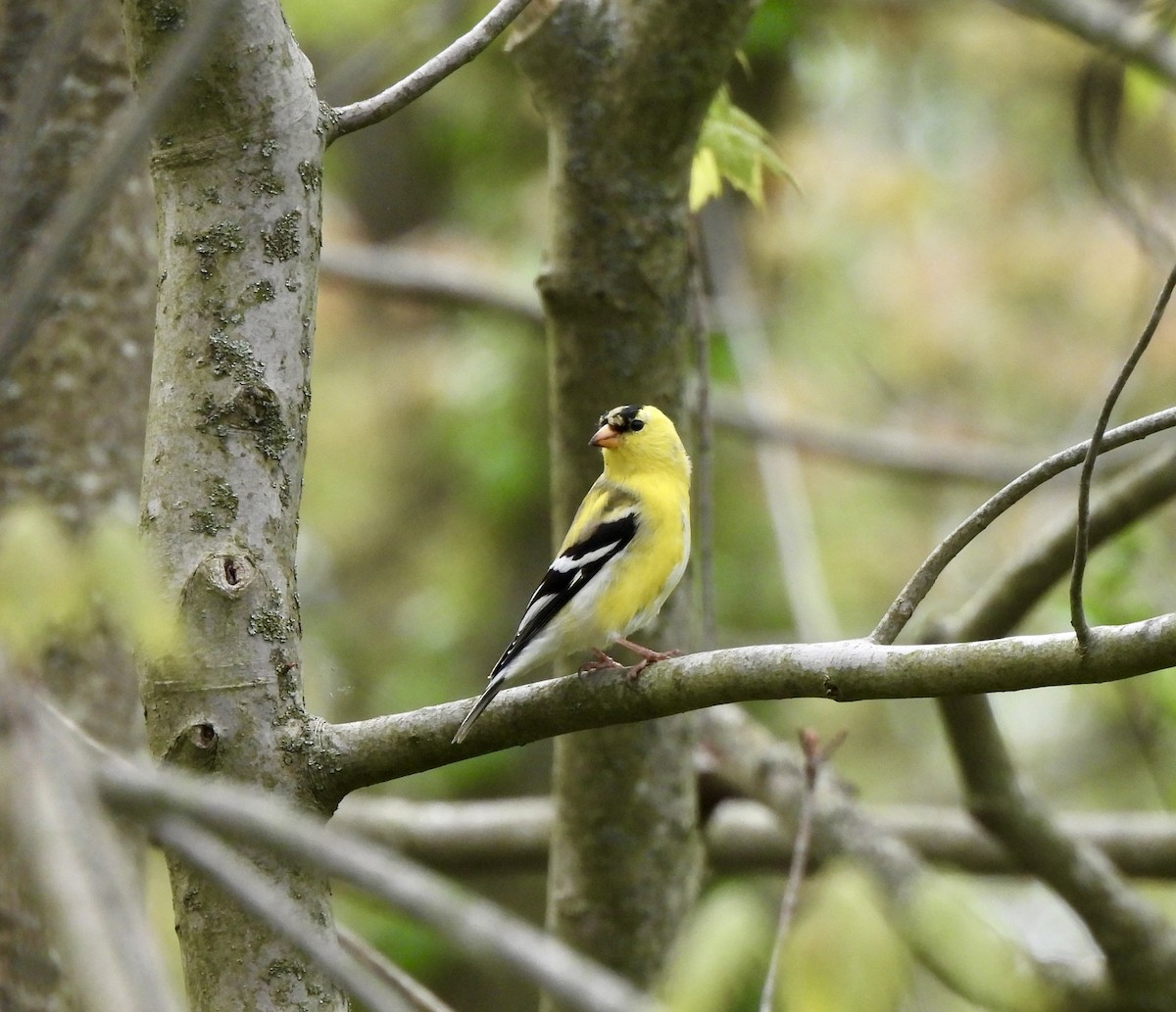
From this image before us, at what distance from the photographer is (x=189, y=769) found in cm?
261

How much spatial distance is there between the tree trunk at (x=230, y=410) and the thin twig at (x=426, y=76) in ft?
0.22

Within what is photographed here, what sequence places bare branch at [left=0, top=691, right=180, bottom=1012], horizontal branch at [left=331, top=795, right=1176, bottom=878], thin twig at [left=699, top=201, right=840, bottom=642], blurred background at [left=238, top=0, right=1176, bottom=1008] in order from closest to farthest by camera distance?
bare branch at [left=0, top=691, right=180, bottom=1012], horizontal branch at [left=331, top=795, right=1176, bottom=878], thin twig at [left=699, top=201, right=840, bottom=642], blurred background at [left=238, top=0, right=1176, bottom=1008]

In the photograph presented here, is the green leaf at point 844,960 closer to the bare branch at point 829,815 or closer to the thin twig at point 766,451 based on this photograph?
the bare branch at point 829,815

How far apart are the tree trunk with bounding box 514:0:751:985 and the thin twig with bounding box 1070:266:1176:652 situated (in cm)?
180

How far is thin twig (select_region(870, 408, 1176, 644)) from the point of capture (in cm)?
225

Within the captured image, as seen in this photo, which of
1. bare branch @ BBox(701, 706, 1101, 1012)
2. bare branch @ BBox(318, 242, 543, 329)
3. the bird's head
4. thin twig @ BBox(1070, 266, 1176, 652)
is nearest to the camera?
thin twig @ BBox(1070, 266, 1176, 652)

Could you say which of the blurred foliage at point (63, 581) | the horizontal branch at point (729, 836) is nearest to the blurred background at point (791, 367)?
the horizontal branch at point (729, 836)

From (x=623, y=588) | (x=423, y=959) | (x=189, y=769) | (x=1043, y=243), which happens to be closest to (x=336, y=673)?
(x=189, y=769)

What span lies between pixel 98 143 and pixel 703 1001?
3.64 meters

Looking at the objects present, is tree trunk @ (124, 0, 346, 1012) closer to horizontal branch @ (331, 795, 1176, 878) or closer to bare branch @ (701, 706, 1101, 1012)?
bare branch @ (701, 706, 1101, 1012)

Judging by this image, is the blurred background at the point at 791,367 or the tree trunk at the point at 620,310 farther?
the blurred background at the point at 791,367

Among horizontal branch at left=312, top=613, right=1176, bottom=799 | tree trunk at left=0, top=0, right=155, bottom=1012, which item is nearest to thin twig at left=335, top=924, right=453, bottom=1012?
horizontal branch at left=312, top=613, right=1176, bottom=799

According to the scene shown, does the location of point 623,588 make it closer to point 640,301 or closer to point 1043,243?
point 640,301

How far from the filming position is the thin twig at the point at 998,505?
2.25 metres
